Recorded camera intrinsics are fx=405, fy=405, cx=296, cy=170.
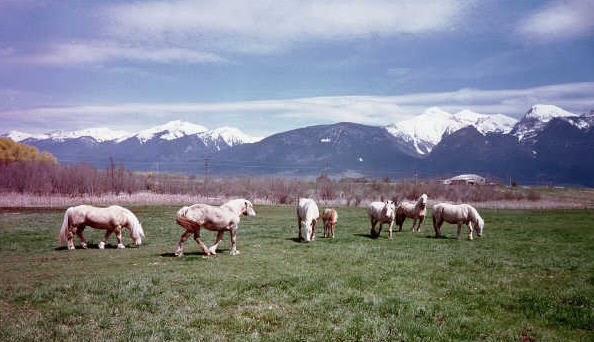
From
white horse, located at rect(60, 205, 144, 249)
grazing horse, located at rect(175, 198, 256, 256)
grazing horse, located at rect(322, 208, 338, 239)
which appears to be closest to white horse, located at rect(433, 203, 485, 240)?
grazing horse, located at rect(322, 208, 338, 239)

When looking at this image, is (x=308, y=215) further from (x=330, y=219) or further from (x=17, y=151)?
(x=17, y=151)

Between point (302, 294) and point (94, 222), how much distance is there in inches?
566

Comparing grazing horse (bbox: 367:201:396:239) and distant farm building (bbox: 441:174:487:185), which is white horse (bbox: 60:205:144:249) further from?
distant farm building (bbox: 441:174:487:185)

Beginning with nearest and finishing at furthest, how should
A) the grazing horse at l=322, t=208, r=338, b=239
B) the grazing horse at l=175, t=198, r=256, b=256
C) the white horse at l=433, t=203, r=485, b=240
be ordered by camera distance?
1. the grazing horse at l=175, t=198, r=256, b=256
2. the grazing horse at l=322, t=208, r=338, b=239
3. the white horse at l=433, t=203, r=485, b=240

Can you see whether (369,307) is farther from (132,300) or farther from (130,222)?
(130,222)

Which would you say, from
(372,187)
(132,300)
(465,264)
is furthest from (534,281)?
(372,187)

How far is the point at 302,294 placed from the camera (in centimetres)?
1143

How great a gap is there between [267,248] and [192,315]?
1060 cm

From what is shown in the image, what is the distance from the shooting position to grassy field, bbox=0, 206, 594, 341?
8.79 m

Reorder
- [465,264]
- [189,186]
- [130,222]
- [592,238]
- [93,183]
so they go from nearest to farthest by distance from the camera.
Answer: [465,264] < [130,222] < [592,238] < [93,183] < [189,186]

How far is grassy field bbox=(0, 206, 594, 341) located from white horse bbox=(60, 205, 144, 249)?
1.03 metres

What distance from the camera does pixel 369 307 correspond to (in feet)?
33.8

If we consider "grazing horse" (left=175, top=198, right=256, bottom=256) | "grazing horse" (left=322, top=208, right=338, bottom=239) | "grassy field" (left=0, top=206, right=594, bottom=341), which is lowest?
"grassy field" (left=0, top=206, right=594, bottom=341)

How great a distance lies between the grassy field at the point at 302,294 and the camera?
8789 mm
